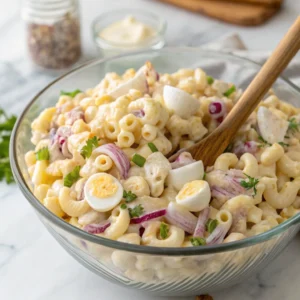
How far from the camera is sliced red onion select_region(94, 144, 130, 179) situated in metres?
1.29

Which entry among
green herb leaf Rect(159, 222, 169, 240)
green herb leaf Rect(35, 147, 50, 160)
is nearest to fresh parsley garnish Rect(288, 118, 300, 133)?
green herb leaf Rect(159, 222, 169, 240)

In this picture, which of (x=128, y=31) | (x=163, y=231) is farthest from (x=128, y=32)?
(x=163, y=231)

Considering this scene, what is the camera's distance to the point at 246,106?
141 centimetres

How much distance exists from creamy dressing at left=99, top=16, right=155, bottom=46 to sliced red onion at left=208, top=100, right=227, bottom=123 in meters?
0.87

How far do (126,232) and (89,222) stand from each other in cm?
8

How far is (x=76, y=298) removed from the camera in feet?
4.51

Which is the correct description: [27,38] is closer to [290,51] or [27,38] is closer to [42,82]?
[42,82]

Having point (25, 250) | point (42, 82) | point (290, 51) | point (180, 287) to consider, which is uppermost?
point (290, 51)

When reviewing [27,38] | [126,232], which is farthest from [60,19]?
[126,232]

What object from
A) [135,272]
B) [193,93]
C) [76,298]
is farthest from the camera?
[193,93]

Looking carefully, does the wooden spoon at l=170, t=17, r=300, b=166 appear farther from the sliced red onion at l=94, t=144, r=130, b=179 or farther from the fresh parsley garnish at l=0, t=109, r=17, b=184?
the fresh parsley garnish at l=0, t=109, r=17, b=184

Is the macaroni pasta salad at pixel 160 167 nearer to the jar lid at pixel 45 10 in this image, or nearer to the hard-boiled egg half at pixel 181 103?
the hard-boiled egg half at pixel 181 103

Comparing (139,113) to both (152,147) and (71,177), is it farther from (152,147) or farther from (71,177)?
(71,177)

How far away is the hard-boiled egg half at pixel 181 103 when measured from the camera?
4.54 ft
